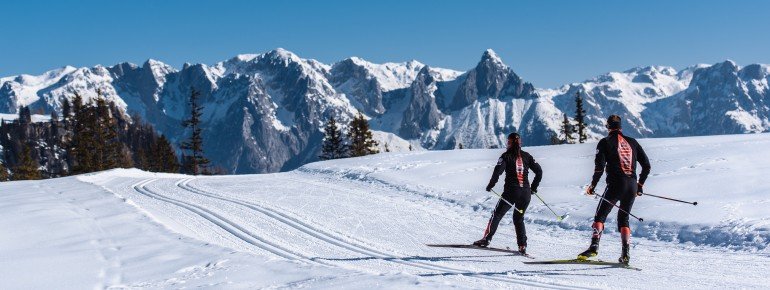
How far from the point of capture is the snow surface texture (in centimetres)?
862

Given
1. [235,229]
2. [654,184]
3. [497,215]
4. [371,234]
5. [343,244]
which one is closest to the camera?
[497,215]

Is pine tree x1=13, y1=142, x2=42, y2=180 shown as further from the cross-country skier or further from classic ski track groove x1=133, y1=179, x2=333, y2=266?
the cross-country skier

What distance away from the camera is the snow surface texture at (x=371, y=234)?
8.62 metres

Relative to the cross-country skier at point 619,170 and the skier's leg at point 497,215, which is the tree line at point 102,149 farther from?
the cross-country skier at point 619,170

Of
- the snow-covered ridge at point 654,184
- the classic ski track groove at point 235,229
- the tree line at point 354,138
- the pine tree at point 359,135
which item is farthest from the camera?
the pine tree at point 359,135

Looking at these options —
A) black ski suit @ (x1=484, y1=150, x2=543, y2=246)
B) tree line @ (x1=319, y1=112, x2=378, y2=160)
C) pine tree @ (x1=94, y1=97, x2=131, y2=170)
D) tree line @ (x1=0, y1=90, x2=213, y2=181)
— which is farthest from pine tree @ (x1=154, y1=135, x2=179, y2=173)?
black ski suit @ (x1=484, y1=150, x2=543, y2=246)

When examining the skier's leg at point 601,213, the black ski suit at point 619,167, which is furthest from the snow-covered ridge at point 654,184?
the skier's leg at point 601,213

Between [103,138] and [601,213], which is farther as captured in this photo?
[103,138]

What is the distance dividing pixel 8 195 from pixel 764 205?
76.7 ft

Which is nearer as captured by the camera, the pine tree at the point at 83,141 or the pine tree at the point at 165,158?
the pine tree at the point at 83,141

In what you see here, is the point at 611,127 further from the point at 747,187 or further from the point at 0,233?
the point at 0,233

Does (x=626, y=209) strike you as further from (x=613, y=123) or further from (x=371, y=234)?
(x=371, y=234)

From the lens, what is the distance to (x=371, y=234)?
1329 centimetres

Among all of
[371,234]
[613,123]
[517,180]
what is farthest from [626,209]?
[371,234]
